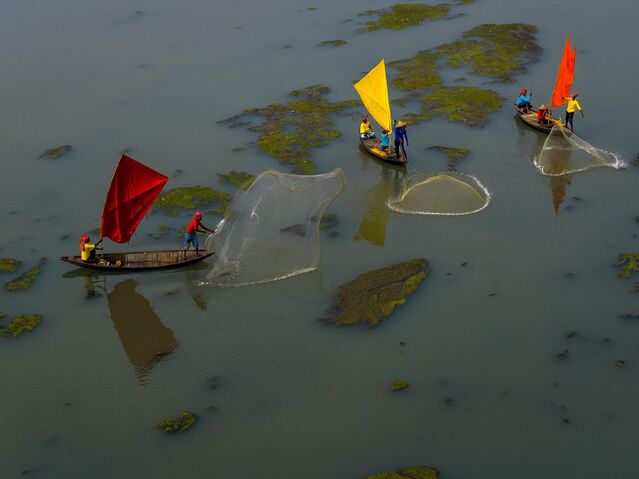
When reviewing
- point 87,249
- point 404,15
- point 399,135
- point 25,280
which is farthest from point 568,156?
point 25,280

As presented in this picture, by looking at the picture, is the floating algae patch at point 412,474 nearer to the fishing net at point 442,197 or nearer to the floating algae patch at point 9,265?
the fishing net at point 442,197

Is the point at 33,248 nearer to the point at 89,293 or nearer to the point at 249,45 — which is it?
the point at 89,293

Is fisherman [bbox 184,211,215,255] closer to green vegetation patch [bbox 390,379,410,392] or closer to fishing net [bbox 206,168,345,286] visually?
fishing net [bbox 206,168,345,286]

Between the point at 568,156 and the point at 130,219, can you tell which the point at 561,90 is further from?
the point at 130,219

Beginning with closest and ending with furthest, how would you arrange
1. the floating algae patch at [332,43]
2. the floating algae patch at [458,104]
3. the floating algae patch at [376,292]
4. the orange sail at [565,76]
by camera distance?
the floating algae patch at [376,292], the orange sail at [565,76], the floating algae patch at [458,104], the floating algae patch at [332,43]

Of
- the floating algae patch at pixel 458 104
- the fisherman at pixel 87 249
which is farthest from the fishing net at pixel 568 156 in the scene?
the fisherman at pixel 87 249

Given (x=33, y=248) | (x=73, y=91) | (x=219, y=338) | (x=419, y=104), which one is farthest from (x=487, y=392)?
(x=73, y=91)

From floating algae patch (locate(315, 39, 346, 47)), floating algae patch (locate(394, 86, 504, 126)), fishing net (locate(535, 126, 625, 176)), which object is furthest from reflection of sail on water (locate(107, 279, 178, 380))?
floating algae patch (locate(315, 39, 346, 47))
